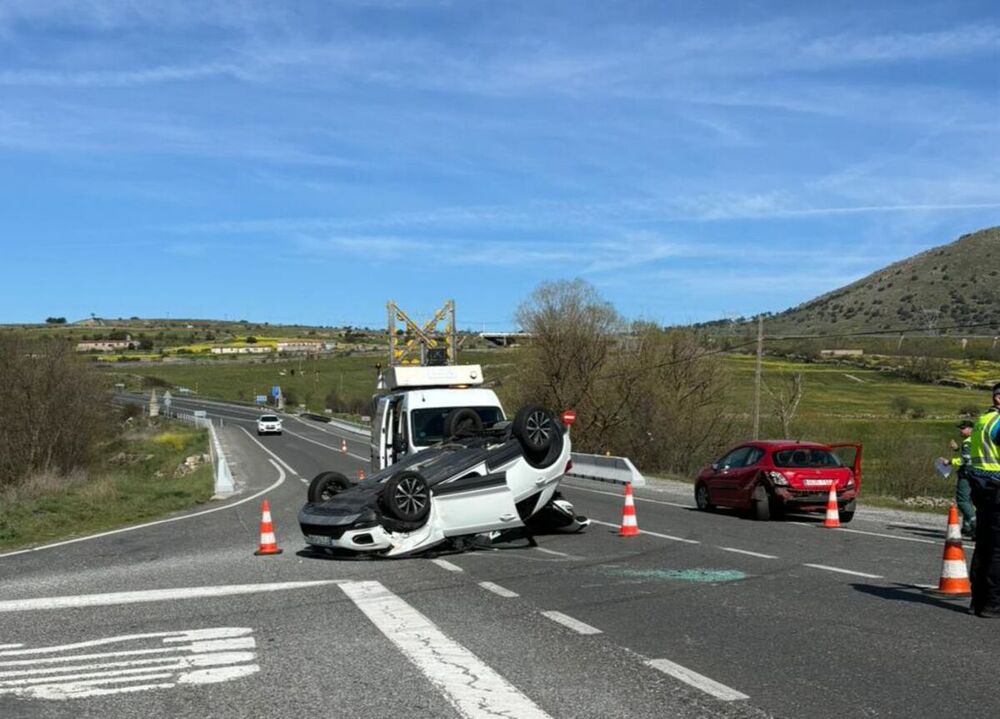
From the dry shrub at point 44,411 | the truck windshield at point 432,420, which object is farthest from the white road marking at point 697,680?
the dry shrub at point 44,411

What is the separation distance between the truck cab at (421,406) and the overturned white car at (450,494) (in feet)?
10.1

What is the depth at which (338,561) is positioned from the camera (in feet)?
39.1

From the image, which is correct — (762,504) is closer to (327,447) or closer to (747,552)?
(747,552)

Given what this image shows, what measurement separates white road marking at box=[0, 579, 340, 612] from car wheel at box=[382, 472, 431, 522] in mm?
1189

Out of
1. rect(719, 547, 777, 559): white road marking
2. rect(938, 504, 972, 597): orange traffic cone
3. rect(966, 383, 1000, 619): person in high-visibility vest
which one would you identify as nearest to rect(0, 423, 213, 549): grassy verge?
rect(719, 547, 777, 559): white road marking

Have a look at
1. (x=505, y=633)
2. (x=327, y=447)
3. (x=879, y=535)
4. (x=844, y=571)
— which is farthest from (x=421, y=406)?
(x=327, y=447)

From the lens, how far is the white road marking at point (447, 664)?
560 cm

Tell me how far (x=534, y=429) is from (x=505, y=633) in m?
5.08

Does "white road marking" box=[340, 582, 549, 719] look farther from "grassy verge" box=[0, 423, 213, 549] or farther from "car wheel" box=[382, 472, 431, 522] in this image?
"grassy verge" box=[0, 423, 213, 549]

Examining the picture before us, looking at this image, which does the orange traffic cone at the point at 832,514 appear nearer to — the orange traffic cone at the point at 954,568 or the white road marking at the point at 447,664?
the orange traffic cone at the point at 954,568

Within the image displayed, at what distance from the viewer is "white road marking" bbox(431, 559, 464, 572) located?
11.0 meters

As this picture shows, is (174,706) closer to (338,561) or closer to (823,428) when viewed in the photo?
(338,561)

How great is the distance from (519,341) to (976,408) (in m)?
26.9

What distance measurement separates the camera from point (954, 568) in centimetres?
900
